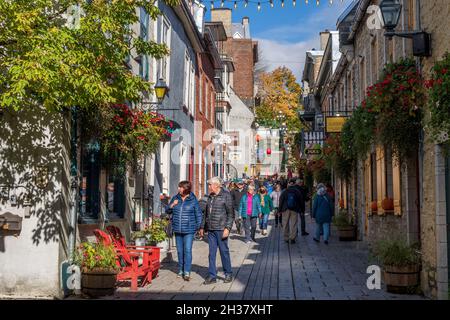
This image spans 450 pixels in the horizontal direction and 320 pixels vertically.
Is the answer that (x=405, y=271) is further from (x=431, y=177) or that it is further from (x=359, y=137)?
(x=359, y=137)

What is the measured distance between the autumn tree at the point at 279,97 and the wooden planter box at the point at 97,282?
40270mm

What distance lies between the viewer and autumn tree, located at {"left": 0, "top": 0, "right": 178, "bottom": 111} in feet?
20.0

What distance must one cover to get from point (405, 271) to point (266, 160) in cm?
5458

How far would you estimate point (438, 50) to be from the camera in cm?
769

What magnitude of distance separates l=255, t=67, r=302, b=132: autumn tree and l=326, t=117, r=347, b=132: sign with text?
31706 mm

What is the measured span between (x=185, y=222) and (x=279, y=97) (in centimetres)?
4088

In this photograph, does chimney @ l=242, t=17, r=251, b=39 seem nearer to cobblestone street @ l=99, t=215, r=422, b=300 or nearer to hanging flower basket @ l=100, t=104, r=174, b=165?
cobblestone street @ l=99, t=215, r=422, b=300

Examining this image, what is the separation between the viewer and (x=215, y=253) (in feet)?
31.2

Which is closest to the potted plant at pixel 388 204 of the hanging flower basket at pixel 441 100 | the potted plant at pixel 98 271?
the hanging flower basket at pixel 441 100

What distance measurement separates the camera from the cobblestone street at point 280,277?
8.30 m

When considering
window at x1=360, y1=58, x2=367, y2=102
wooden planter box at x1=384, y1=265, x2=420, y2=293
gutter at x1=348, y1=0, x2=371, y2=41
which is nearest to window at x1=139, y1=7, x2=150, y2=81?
gutter at x1=348, y1=0, x2=371, y2=41

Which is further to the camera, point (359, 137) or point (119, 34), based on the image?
point (359, 137)
